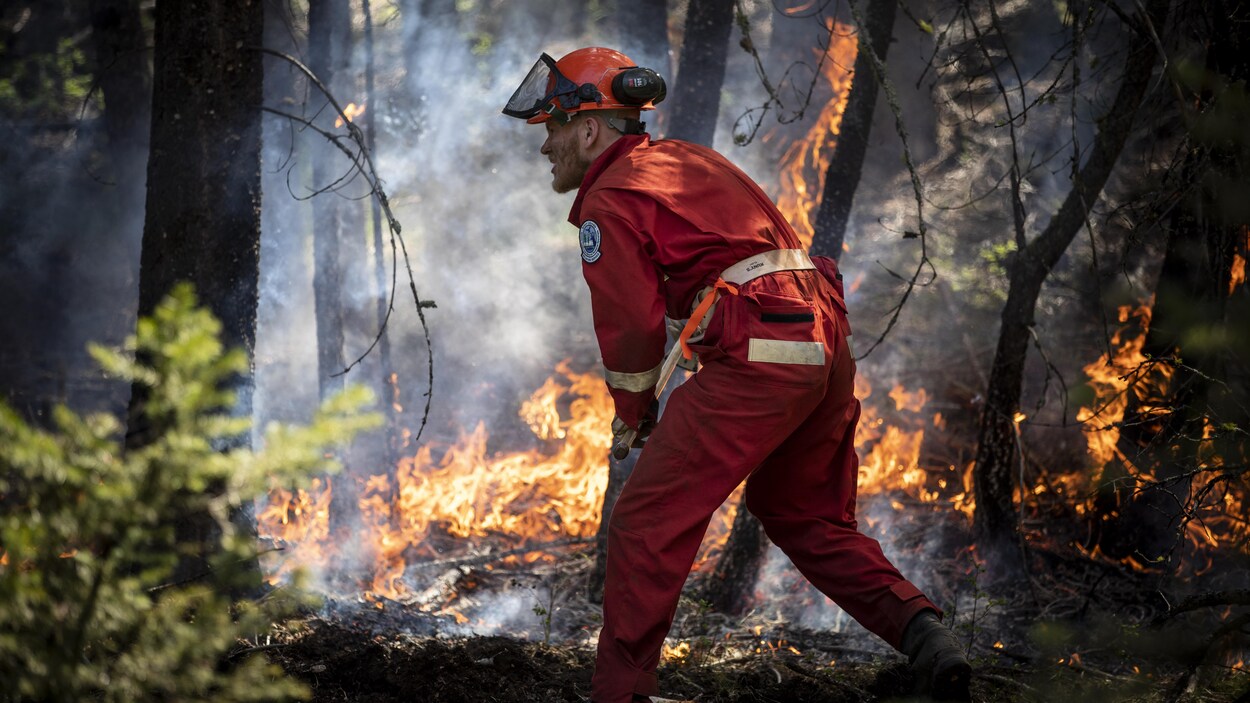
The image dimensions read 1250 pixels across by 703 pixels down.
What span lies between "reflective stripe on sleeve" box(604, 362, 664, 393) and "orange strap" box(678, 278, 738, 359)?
13 cm

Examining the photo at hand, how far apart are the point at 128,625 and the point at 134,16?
989cm

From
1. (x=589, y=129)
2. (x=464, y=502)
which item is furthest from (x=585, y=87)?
(x=464, y=502)

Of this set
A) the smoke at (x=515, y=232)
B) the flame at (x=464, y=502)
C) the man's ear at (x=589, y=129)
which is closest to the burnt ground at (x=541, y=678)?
the man's ear at (x=589, y=129)

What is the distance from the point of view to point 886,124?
44.0 feet

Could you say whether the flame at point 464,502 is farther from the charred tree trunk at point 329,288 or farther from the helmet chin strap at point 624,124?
the helmet chin strap at point 624,124

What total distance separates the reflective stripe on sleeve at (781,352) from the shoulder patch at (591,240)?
2.00ft

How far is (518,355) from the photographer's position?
11531mm

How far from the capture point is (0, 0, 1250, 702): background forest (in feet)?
5.86

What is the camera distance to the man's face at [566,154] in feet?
12.3

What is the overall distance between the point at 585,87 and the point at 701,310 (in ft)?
3.43

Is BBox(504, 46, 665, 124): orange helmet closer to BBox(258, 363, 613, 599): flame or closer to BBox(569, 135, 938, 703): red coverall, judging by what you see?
BBox(569, 135, 938, 703): red coverall

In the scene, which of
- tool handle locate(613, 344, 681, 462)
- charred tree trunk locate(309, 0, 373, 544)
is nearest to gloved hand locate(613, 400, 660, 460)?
tool handle locate(613, 344, 681, 462)

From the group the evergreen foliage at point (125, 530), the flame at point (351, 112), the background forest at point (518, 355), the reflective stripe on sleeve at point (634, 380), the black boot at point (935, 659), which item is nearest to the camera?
the evergreen foliage at point (125, 530)

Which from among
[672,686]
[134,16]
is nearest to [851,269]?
[134,16]
